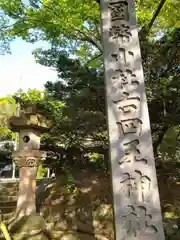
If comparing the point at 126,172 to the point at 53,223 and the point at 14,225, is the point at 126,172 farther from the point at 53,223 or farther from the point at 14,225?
the point at 53,223

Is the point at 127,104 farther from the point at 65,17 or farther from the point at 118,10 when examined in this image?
the point at 65,17

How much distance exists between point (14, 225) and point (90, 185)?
2.07 metres

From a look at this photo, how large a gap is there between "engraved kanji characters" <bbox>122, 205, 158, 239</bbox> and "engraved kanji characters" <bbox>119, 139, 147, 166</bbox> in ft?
1.53

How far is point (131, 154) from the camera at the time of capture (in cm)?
242

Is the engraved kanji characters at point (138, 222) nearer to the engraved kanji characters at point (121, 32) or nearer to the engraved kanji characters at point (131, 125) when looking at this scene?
the engraved kanji characters at point (131, 125)

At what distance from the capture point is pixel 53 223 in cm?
520

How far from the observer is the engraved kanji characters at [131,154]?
7.85 feet

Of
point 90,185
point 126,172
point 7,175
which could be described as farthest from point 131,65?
point 7,175

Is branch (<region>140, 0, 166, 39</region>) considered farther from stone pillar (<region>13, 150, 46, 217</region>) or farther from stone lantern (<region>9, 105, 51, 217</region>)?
stone pillar (<region>13, 150, 46, 217</region>)

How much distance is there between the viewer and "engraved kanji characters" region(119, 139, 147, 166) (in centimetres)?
239

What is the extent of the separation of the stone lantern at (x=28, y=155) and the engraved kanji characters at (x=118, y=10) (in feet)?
9.75

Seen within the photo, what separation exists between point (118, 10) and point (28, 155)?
11.2ft

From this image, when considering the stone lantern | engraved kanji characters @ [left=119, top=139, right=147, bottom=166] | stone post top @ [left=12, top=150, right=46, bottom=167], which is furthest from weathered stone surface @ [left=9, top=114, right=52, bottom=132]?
engraved kanji characters @ [left=119, top=139, right=147, bottom=166]

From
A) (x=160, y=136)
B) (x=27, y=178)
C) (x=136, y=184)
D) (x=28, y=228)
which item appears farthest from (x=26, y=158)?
(x=160, y=136)
